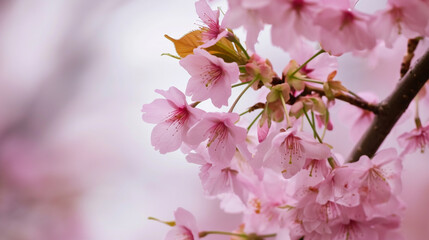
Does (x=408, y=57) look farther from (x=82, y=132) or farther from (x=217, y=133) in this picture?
(x=82, y=132)

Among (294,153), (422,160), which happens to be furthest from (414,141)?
(422,160)

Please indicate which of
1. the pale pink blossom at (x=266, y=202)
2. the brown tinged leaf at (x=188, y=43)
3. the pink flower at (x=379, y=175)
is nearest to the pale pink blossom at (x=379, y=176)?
the pink flower at (x=379, y=175)

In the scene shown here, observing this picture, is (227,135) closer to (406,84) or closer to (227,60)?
(227,60)

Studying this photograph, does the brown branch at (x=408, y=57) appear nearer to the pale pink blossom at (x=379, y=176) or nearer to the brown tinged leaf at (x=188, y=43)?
the pale pink blossom at (x=379, y=176)

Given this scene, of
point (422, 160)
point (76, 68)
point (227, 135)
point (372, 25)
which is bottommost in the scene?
point (227, 135)

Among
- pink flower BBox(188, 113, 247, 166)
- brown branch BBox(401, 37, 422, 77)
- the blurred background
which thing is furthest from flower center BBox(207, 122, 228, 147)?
the blurred background

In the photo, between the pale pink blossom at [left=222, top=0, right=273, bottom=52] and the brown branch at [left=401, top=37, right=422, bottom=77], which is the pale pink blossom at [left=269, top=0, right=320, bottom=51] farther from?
the brown branch at [left=401, top=37, right=422, bottom=77]
